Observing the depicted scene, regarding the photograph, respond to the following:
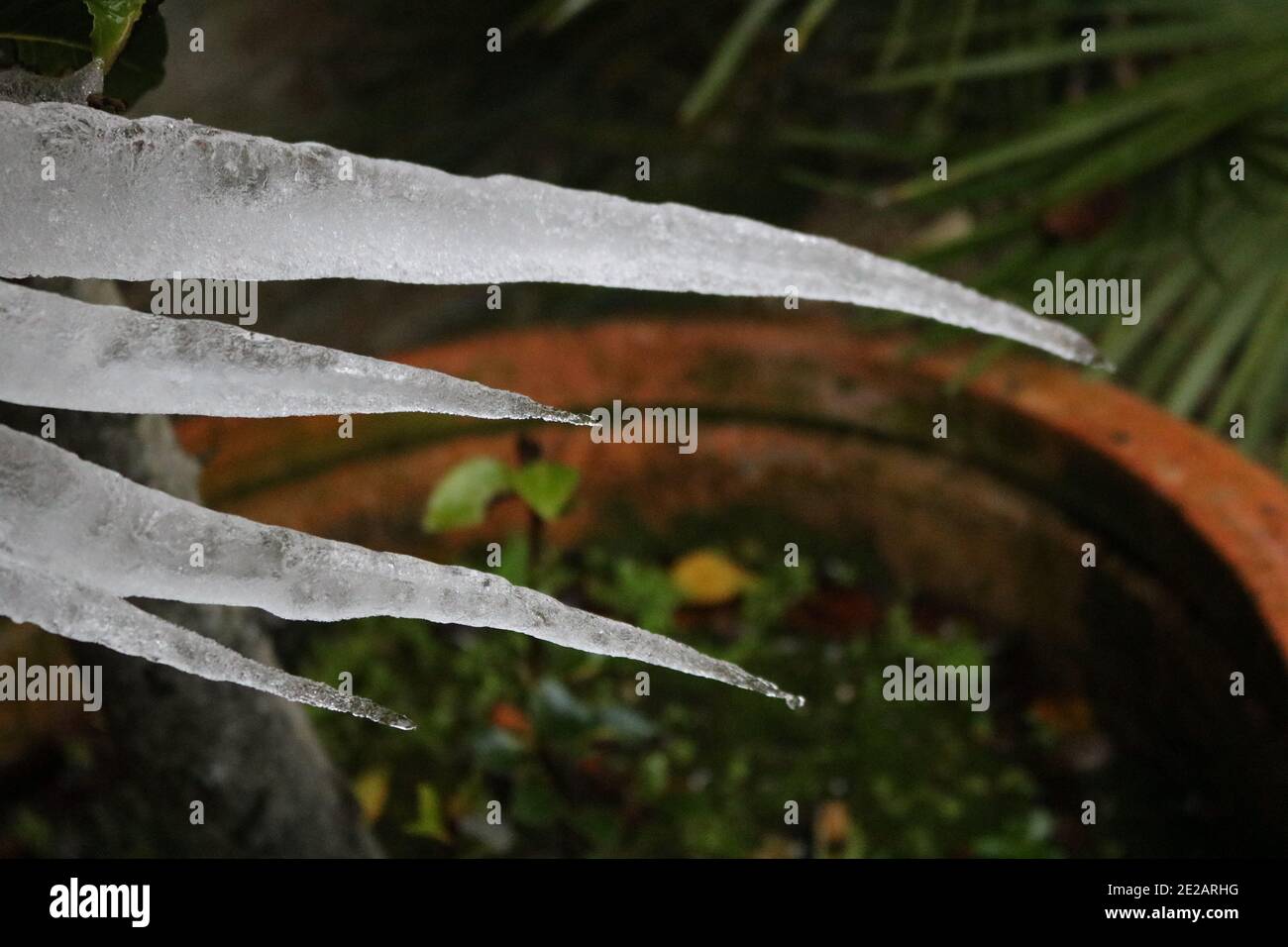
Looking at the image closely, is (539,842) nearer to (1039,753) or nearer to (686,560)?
(686,560)

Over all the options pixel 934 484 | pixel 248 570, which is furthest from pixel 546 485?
pixel 934 484

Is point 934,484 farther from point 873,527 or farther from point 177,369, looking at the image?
point 177,369

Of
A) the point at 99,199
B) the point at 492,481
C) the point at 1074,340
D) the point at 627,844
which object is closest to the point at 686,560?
the point at 627,844

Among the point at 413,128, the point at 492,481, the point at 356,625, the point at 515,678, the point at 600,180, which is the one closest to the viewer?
the point at 492,481

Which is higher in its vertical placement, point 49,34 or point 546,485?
point 49,34

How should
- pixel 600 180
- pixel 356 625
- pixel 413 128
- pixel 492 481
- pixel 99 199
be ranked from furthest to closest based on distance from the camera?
pixel 600 180, pixel 413 128, pixel 356 625, pixel 492 481, pixel 99 199

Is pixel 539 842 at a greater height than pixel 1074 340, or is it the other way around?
pixel 1074 340

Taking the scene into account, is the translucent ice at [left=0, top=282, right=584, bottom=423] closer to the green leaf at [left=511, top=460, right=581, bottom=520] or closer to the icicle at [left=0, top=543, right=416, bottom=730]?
the icicle at [left=0, top=543, right=416, bottom=730]
